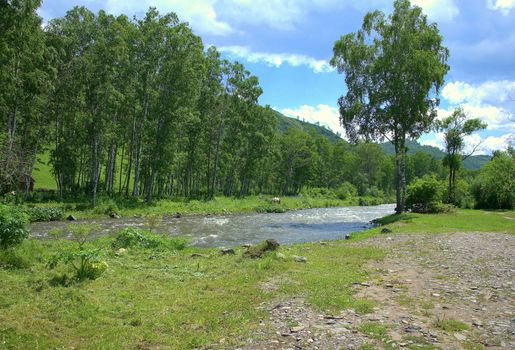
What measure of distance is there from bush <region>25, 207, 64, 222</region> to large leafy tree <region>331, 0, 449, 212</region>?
1202 inches

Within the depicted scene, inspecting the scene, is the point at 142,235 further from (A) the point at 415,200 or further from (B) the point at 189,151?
(B) the point at 189,151

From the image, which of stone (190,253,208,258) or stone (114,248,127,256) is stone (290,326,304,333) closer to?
stone (190,253,208,258)

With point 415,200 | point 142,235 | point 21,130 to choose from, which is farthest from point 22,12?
point 415,200

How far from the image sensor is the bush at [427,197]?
3784cm

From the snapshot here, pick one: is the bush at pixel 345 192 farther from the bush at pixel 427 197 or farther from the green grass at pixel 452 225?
the green grass at pixel 452 225

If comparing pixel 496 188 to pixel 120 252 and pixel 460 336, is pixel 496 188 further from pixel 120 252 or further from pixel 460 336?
pixel 120 252

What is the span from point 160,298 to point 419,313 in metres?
7.16

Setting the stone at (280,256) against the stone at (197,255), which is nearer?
the stone at (280,256)

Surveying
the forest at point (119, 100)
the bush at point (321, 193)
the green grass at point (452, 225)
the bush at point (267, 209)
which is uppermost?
the forest at point (119, 100)

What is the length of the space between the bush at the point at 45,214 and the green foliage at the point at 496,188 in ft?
166

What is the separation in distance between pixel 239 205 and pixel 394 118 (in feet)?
82.5

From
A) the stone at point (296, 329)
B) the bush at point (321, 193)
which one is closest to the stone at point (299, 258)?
the stone at point (296, 329)

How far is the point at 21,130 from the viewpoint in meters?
38.1

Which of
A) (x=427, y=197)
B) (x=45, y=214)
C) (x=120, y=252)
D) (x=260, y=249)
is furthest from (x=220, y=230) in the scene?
(x=427, y=197)
